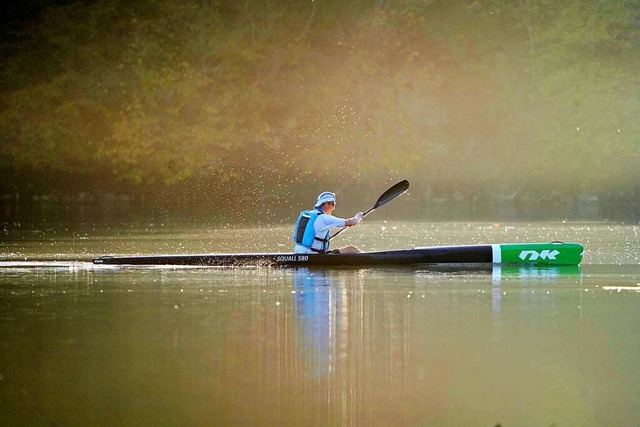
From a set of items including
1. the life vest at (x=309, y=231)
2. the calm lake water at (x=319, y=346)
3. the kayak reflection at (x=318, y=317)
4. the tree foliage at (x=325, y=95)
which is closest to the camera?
the calm lake water at (x=319, y=346)

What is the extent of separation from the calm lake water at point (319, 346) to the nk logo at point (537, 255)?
1.80 ft

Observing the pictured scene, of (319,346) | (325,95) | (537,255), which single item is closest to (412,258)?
(537,255)

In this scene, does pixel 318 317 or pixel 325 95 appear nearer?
pixel 318 317

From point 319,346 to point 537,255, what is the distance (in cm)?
917

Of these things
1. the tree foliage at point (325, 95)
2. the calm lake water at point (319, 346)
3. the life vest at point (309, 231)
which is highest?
the tree foliage at point (325, 95)

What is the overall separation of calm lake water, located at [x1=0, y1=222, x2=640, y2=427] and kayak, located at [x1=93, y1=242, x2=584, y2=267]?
0.40m

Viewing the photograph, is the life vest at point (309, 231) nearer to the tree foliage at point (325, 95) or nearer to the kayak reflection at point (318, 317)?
the kayak reflection at point (318, 317)

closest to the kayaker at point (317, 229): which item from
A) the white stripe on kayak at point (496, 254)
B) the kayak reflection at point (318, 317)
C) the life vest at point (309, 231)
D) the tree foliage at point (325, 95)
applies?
the life vest at point (309, 231)

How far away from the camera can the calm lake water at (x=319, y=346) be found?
8672 millimetres

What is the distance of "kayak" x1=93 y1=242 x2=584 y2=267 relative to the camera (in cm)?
1911

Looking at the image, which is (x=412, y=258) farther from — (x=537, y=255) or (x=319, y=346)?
(x=319, y=346)

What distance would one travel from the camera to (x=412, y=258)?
19.2 metres

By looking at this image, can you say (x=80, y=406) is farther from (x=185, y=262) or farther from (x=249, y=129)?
(x=249, y=129)

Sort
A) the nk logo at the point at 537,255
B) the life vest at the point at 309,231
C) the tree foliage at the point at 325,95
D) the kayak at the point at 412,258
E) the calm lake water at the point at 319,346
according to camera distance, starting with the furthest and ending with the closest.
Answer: the tree foliage at the point at 325,95 < the nk logo at the point at 537,255 < the life vest at the point at 309,231 < the kayak at the point at 412,258 < the calm lake water at the point at 319,346
